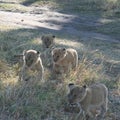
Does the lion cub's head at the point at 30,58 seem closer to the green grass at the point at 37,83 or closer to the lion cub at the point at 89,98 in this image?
the green grass at the point at 37,83

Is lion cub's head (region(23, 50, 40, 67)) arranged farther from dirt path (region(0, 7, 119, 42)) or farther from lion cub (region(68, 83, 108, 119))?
dirt path (region(0, 7, 119, 42))

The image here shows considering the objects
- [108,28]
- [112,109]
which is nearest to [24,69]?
[112,109]

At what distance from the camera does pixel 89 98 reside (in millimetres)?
8000

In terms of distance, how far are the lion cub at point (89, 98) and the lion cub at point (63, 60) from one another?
235 cm

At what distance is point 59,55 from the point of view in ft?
35.1

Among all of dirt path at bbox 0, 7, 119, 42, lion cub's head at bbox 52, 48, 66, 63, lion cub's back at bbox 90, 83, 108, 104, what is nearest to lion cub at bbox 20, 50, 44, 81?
lion cub's head at bbox 52, 48, 66, 63

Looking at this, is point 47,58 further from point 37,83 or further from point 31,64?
point 37,83

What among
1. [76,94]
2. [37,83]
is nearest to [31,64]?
[37,83]

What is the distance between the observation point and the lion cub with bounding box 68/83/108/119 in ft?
25.0

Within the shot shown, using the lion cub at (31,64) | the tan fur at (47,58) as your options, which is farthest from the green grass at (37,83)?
the tan fur at (47,58)

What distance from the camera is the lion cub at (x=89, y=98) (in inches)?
301

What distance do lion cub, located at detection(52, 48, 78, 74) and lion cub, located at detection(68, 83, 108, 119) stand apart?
92.5 inches

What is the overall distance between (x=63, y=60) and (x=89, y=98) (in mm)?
3117

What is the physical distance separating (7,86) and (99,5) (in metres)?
17.9
